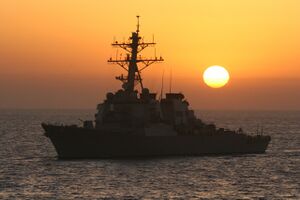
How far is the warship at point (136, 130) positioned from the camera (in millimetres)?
63125

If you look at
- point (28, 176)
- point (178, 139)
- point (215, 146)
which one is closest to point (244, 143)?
point (215, 146)

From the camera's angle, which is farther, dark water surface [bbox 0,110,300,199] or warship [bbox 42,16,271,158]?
warship [bbox 42,16,271,158]

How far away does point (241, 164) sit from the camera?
209 feet

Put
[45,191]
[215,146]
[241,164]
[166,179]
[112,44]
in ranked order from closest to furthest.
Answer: [45,191]
[166,179]
[241,164]
[112,44]
[215,146]

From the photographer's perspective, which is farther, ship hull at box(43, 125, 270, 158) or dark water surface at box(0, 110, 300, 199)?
ship hull at box(43, 125, 270, 158)

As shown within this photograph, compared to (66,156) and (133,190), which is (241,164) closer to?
(66,156)

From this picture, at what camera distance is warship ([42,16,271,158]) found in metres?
63.1

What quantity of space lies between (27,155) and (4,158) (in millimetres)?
4790

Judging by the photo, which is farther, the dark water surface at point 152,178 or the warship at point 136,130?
the warship at point 136,130

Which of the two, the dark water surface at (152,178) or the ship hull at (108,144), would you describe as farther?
the ship hull at (108,144)

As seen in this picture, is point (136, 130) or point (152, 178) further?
point (136, 130)

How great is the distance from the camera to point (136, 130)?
6450 centimetres

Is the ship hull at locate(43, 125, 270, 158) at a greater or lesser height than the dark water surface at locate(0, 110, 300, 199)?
greater

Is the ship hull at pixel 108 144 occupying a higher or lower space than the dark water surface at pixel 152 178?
higher
